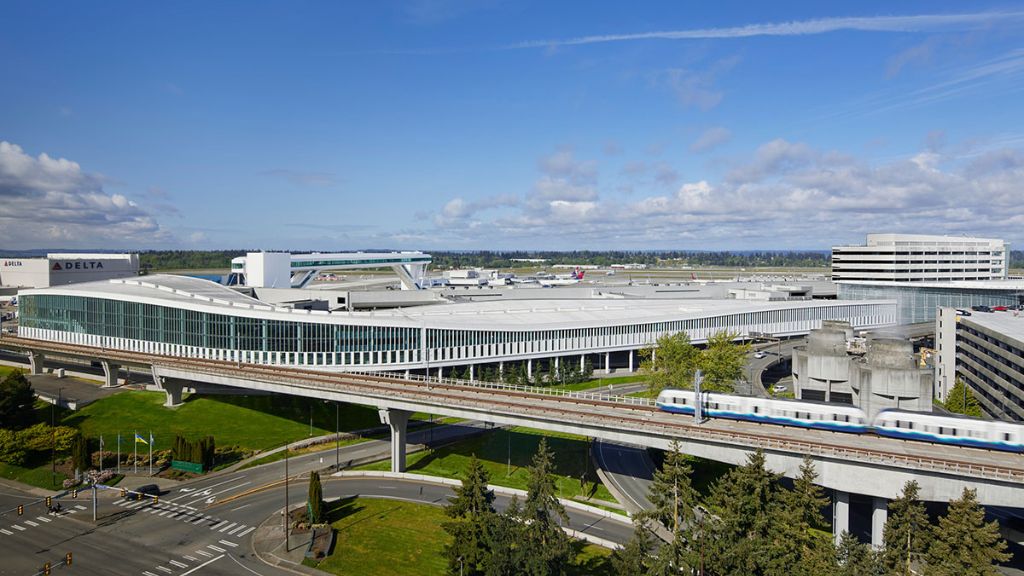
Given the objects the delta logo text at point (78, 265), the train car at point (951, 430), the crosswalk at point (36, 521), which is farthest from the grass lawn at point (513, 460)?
the delta logo text at point (78, 265)

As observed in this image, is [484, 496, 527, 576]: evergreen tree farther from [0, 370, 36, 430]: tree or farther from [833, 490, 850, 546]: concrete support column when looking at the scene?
[0, 370, 36, 430]: tree

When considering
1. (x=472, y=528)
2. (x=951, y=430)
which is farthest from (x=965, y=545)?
(x=472, y=528)

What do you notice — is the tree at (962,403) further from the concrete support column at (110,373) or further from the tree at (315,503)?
the concrete support column at (110,373)

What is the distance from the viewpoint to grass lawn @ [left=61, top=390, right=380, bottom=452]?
81.0m

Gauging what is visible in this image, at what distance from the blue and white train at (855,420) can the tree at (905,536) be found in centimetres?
1305

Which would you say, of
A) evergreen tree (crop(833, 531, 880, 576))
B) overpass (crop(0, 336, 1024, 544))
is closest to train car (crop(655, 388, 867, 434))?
overpass (crop(0, 336, 1024, 544))

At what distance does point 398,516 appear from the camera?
59875mm

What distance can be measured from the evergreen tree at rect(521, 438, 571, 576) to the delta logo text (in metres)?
161

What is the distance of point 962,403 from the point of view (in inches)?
3396

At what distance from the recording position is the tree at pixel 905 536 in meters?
42.3

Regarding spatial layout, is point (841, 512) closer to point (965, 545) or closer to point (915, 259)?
point (965, 545)

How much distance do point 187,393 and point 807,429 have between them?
8611 centimetres

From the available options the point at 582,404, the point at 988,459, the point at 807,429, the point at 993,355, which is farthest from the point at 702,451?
the point at 993,355

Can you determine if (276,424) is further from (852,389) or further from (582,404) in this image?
(852,389)
